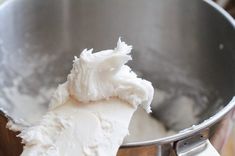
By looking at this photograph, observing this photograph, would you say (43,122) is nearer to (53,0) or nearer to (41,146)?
(41,146)

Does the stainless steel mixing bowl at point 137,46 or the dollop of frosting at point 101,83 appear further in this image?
the stainless steel mixing bowl at point 137,46

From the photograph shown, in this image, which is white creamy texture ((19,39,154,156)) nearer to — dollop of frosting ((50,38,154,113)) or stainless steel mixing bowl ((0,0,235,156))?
dollop of frosting ((50,38,154,113))

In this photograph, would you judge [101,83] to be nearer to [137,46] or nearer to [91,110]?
[91,110]

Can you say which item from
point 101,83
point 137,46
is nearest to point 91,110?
point 101,83

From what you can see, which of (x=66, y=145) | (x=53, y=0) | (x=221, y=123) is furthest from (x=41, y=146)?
(x=53, y=0)

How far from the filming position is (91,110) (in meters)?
0.40

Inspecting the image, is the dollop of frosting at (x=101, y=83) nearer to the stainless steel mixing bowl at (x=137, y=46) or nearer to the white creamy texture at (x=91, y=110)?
the white creamy texture at (x=91, y=110)

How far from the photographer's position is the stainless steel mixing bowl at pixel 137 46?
0.64 m

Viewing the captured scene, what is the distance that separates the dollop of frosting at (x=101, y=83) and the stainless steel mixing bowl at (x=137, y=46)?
24 cm

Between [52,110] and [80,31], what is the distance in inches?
13.4

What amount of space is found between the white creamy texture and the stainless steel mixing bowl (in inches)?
9.4

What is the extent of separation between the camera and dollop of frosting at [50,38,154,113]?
0.40m

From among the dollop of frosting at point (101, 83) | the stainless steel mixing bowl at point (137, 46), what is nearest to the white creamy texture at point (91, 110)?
the dollop of frosting at point (101, 83)

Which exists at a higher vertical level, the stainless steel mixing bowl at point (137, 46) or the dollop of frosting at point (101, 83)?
the stainless steel mixing bowl at point (137, 46)
